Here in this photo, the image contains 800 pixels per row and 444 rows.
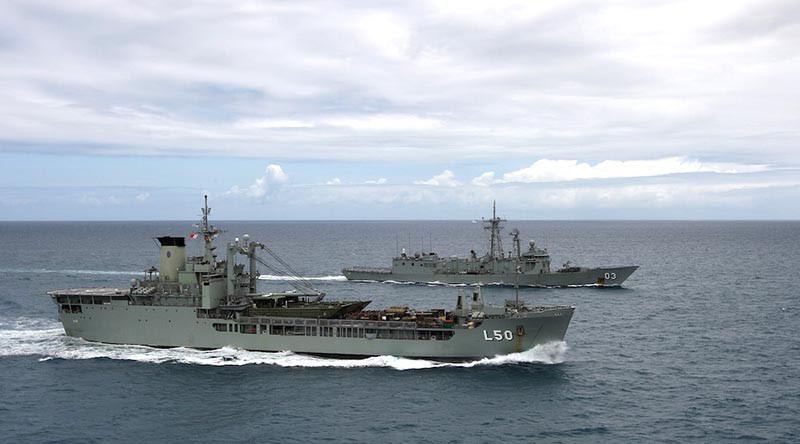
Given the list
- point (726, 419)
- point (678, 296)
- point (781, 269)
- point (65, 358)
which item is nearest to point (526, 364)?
point (726, 419)

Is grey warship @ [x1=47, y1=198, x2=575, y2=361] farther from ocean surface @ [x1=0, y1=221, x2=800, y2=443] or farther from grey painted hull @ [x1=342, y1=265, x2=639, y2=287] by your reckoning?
grey painted hull @ [x1=342, y1=265, x2=639, y2=287]

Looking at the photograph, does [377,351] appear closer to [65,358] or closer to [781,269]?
[65,358]

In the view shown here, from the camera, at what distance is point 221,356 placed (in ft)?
152

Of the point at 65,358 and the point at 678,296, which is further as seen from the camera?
the point at 678,296

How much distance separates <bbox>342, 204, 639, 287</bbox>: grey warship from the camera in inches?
3437

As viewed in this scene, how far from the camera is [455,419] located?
34.0 metres

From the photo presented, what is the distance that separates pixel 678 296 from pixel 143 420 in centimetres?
6530

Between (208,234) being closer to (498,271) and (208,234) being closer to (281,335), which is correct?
(281,335)

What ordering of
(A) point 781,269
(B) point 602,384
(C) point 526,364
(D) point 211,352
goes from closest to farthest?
(B) point 602,384, (C) point 526,364, (D) point 211,352, (A) point 781,269

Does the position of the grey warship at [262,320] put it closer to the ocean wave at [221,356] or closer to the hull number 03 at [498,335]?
the hull number 03 at [498,335]

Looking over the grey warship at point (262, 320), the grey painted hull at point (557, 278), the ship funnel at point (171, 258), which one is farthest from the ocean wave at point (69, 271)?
the ship funnel at point (171, 258)

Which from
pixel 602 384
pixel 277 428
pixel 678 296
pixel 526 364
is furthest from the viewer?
pixel 678 296

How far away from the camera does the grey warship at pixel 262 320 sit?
44.7m

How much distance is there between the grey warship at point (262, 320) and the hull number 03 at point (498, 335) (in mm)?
72
